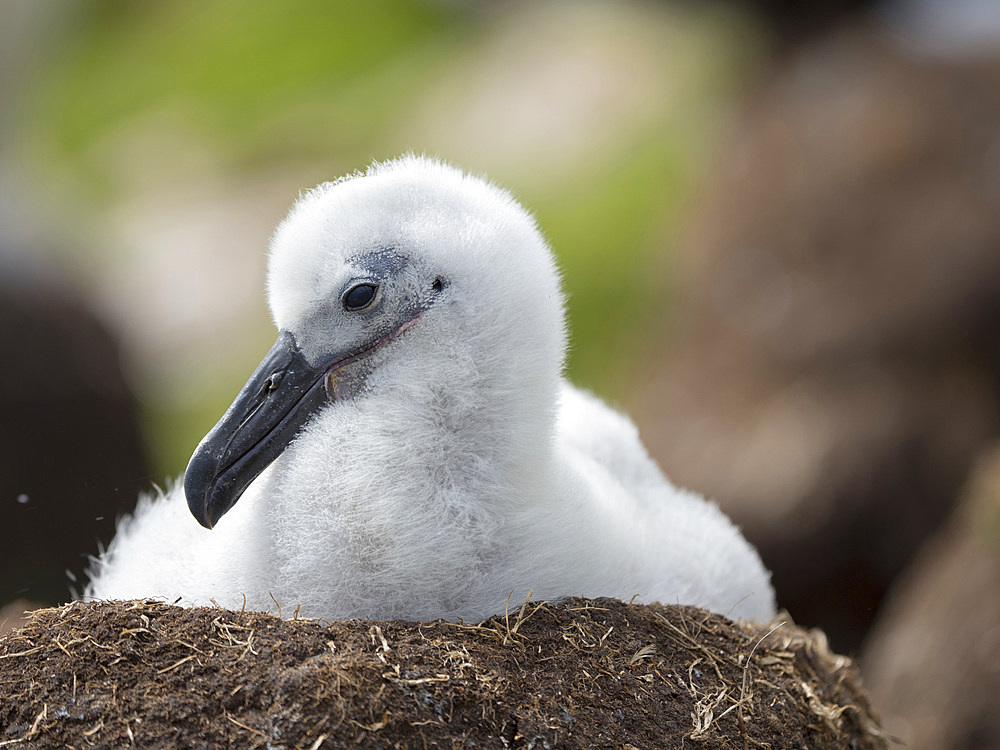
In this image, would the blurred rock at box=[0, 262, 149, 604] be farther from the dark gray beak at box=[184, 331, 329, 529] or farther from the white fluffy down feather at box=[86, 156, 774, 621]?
the dark gray beak at box=[184, 331, 329, 529]

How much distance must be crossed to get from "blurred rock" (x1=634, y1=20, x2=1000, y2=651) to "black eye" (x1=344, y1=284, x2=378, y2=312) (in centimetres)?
534

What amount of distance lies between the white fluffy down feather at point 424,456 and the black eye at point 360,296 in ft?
0.10

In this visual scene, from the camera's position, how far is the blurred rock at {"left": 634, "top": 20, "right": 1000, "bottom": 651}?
720 cm

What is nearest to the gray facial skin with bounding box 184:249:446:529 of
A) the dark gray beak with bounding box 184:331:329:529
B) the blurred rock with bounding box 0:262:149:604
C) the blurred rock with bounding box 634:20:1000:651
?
the dark gray beak with bounding box 184:331:329:529

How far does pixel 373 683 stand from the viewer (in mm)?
2115

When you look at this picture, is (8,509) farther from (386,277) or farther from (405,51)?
(405,51)

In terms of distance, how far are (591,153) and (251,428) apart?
9.99m

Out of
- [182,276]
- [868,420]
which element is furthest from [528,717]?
[182,276]

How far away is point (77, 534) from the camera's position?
3.10 metres

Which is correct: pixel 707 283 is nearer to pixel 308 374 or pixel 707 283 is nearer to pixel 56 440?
pixel 56 440

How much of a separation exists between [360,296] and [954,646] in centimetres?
344

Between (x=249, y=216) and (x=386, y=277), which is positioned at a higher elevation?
(x=386, y=277)

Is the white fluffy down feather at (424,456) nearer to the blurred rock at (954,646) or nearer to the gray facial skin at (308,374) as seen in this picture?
the gray facial skin at (308,374)

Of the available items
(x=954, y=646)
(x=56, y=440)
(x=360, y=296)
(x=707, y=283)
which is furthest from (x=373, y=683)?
(x=707, y=283)
